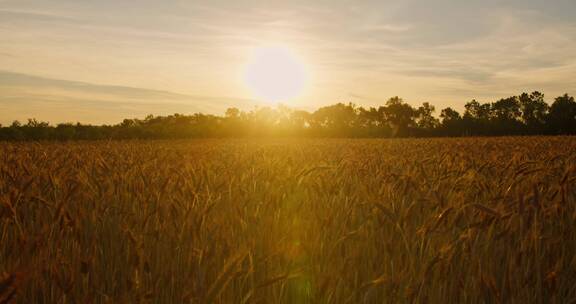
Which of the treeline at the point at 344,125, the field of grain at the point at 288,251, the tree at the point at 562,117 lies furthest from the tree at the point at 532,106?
the field of grain at the point at 288,251

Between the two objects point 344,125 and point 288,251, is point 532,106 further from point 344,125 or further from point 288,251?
point 288,251

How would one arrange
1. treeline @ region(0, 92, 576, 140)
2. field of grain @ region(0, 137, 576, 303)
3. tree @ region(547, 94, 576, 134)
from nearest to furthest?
field of grain @ region(0, 137, 576, 303)
treeline @ region(0, 92, 576, 140)
tree @ region(547, 94, 576, 134)

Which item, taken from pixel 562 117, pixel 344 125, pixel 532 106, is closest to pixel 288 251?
pixel 344 125

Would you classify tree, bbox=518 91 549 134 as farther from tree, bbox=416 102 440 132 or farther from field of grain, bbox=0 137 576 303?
field of grain, bbox=0 137 576 303

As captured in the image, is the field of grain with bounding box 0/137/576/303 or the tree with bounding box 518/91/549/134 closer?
the field of grain with bounding box 0/137/576/303

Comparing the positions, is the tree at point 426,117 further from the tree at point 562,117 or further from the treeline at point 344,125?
the tree at point 562,117

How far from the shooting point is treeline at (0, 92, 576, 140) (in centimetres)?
2694

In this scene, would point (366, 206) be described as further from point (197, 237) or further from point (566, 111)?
point (566, 111)

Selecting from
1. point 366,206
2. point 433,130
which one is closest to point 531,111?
point 433,130

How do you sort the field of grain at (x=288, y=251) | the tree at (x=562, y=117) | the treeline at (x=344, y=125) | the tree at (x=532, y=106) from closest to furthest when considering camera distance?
the field of grain at (x=288, y=251) → the treeline at (x=344, y=125) → the tree at (x=562, y=117) → the tree at (x=532, y=106)

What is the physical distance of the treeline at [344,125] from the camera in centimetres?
2694

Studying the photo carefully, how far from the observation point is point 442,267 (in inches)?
73.2

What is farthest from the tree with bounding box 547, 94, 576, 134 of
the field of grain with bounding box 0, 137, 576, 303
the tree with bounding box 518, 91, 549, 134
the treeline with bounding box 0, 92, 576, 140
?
the field of grain with bounding box 0, 137, 576, 303

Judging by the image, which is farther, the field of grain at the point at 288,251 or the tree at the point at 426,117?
the tree at the point at 426,117
